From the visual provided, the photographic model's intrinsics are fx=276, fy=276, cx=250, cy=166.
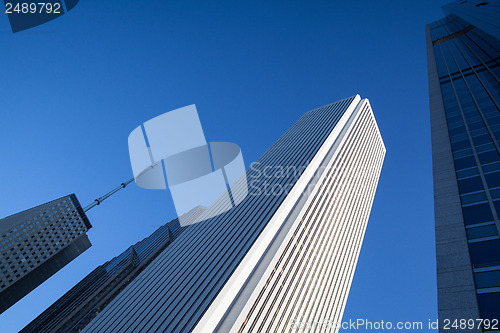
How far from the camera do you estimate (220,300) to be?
3331cm

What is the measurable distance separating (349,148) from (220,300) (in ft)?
200

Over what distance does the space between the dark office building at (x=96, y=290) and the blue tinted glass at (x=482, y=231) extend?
12398cm

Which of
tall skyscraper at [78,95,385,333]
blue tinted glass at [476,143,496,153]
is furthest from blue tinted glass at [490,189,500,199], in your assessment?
tall skyscraper at [78,95,385,333]

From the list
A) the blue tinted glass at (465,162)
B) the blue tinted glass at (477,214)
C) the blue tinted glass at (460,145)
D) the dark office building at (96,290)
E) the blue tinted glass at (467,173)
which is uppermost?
the blue tinted glass at (460,145)

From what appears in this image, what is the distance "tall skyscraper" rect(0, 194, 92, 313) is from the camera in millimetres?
86062

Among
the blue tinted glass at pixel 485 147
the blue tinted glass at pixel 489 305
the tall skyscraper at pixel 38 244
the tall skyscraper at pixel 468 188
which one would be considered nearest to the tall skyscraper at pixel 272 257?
the tall skyscraper at pixel 468 188

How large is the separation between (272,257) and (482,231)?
31.9 metres

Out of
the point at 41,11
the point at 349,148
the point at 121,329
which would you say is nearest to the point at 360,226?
the point at 349,148

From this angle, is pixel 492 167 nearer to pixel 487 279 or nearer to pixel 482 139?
pixel 482 139

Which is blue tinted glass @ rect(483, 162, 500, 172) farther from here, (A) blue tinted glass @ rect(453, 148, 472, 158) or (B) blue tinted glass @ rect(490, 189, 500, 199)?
(A) blue tinted glass @ rect(453, 148, 472, 158)

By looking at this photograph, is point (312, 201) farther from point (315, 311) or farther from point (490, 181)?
point (490, 181)

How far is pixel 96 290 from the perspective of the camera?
11675 centimetres

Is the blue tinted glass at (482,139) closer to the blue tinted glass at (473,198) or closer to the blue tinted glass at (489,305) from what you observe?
the blue tinted glass at (473,198)

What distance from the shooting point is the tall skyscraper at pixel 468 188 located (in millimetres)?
9938
